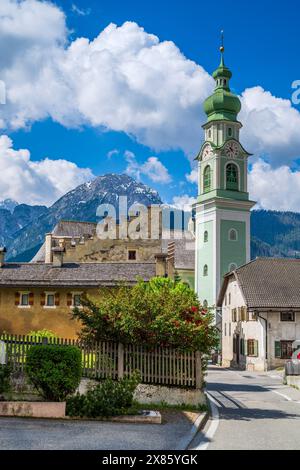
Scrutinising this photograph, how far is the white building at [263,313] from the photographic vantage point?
49.7 metres

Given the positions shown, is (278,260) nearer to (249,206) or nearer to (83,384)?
(249,206)

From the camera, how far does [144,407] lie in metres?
17.9

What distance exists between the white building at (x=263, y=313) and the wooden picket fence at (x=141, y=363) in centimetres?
3168

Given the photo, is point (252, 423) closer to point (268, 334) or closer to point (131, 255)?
point (268, 334)

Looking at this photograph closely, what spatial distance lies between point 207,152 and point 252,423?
2534 inches

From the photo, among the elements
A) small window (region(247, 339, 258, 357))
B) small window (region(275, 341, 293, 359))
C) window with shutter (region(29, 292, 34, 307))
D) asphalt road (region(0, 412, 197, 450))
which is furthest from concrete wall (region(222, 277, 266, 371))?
asphalt road (region(0, 412, 197, 450))

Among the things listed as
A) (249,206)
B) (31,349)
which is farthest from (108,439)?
(249,206)

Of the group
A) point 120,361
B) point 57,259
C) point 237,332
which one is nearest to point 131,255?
point 237,332

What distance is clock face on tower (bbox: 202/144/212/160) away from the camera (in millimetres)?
78500

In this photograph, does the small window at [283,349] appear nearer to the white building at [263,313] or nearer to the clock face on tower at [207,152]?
the white building at [263,313]

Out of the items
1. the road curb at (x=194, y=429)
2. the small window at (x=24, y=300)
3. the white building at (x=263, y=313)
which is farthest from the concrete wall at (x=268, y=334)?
the road curb at (x=194, y=429)

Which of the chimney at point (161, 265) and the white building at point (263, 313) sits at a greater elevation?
the chimney at point (161, 265)

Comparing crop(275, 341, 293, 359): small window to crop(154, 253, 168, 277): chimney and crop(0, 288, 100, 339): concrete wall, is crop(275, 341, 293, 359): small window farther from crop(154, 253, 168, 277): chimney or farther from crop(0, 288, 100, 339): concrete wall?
crop(0, 288, 100, 339): concrete wall
